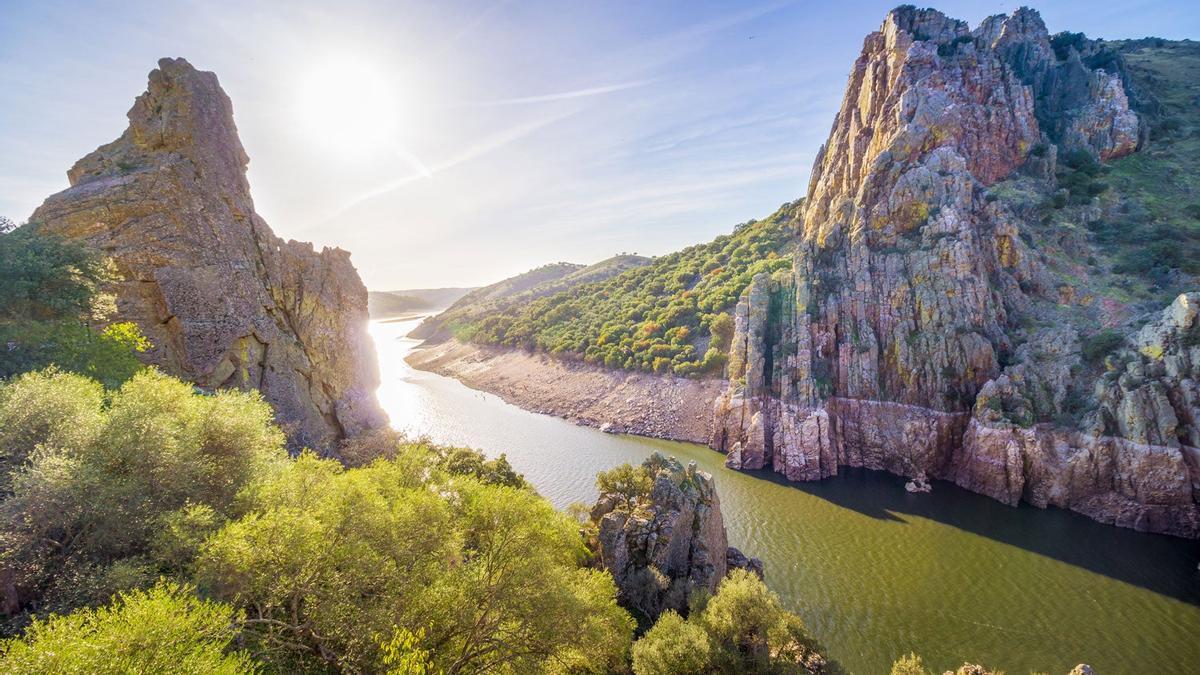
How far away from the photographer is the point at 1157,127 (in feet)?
180

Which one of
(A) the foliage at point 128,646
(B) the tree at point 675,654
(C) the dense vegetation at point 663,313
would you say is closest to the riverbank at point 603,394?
(C) the dense vegetation at point 663,313

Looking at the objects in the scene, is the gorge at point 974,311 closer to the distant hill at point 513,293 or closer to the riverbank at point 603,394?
the riverbank at point 603,394

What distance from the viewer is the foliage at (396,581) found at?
9914mm

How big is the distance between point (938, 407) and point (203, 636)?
150 ft

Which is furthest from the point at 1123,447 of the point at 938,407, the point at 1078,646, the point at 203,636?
the point at 203,636

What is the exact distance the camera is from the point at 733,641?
50.6 feet

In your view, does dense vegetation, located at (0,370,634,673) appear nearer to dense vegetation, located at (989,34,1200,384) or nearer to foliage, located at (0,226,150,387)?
foliage, located at (0,226,150,387)

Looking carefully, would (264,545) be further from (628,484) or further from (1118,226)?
(1118,226)

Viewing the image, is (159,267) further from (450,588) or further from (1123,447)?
(1123,447)

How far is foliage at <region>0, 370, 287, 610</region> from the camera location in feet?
30.6

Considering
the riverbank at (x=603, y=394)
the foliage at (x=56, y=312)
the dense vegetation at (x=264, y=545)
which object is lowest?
the riverbank at (x=603, y=394)

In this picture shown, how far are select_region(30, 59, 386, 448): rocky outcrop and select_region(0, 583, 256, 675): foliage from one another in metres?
17.9

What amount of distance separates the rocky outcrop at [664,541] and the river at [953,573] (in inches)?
225

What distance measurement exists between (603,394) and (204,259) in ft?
134
